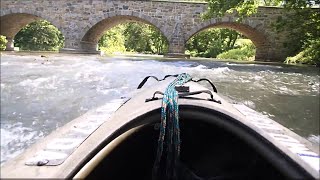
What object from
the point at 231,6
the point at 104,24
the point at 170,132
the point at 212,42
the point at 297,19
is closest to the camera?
the point at 170,132

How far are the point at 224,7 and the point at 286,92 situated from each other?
481cm

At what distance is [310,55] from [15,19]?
14.2 m

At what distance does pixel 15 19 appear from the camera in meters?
18.8

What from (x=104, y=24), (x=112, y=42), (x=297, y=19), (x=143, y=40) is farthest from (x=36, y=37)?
(x=297, y=19)

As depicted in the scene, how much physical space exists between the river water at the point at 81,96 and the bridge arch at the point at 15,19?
30.6 feet

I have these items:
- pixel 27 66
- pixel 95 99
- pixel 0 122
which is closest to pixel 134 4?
pixel 27 66

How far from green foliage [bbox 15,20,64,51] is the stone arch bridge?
826 cm

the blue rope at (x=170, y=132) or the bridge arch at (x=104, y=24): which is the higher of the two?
the bridge arch at (x=104, y=24)

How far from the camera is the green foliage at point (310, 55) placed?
473 inches

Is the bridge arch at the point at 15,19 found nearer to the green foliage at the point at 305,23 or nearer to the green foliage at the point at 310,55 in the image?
the green foliage at the point at 305,23

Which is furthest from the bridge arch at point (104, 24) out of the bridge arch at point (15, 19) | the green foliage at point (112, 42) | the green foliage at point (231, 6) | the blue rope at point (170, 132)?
the blue rope at point (170, 132)

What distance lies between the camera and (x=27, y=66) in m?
7.95

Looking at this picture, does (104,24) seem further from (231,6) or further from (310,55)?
(310,55)

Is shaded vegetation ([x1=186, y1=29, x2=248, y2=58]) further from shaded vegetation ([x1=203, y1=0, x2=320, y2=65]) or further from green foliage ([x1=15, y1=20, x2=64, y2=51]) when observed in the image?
shaded vegetation ([x1=203, y1=0, x2=320, y2=65])
